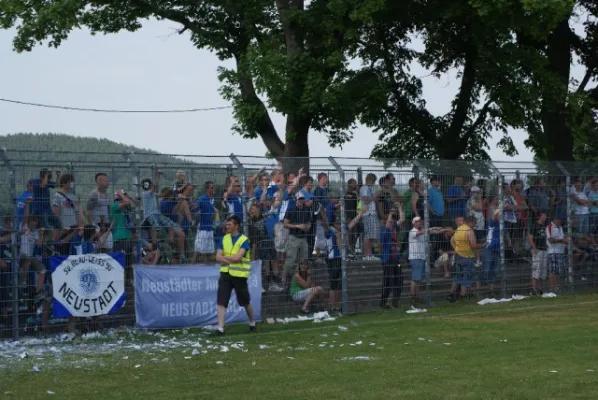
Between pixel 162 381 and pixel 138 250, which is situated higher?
pixel 138 250

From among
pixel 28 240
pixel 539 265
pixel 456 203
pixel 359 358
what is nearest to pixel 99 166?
pixel 28 240

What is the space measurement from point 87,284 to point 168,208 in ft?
6.30

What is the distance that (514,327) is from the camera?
18.1 m

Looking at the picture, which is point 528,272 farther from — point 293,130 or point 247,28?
point 247,28

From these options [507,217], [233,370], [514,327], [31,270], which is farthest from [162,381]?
[507,217]

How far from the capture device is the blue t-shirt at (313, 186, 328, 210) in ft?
66.6

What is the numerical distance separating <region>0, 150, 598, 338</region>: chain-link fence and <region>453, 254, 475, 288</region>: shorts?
28 mm

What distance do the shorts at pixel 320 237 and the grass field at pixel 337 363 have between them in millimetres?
1599

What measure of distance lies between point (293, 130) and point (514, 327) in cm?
1640

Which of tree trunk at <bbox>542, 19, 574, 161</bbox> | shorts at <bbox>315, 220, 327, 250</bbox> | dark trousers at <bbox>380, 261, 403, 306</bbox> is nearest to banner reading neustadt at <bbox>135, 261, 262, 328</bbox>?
shorts at <bbox>315, 220, 327, 250</bbox>

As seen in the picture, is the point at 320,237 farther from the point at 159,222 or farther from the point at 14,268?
the point at 14,268

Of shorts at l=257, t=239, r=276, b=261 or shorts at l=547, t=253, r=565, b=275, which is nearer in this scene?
shorts at l=257, t=239, r=276, b=261

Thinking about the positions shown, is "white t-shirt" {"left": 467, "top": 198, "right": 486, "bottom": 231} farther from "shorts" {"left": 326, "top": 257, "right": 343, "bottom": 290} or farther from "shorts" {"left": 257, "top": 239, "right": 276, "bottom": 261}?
"shorts" {"left": 257, "top": 239, "right": 276, "bottom": 261}

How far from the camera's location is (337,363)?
14.1 meters
